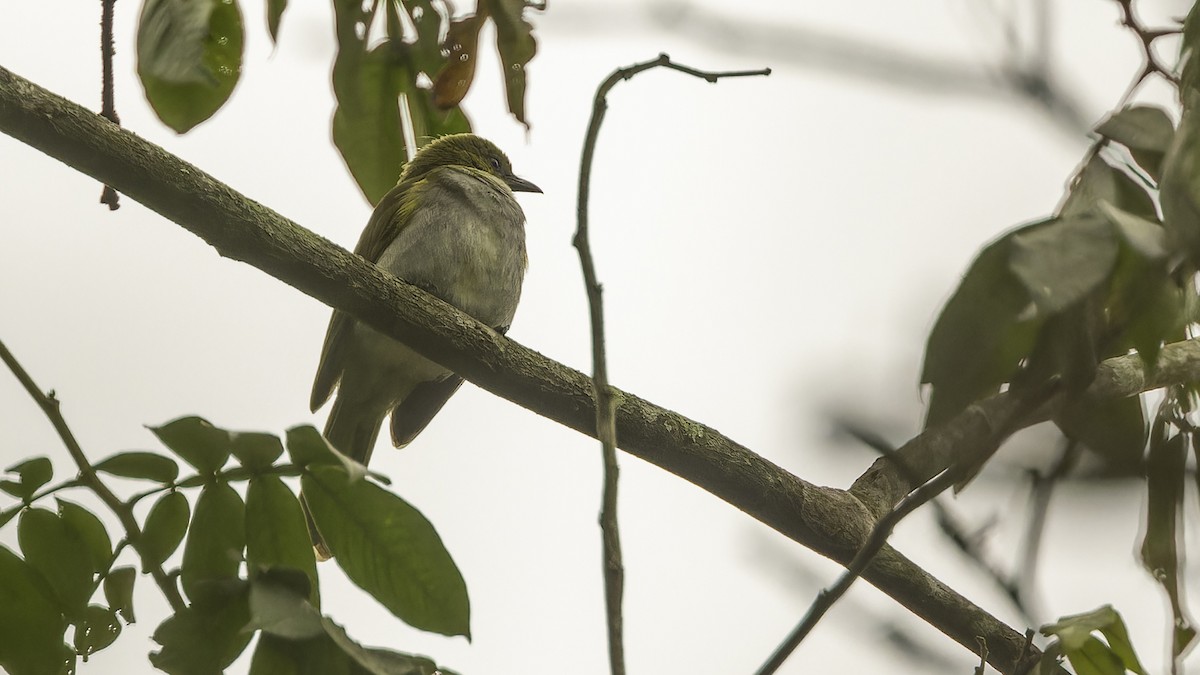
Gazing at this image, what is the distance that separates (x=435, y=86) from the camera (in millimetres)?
3168

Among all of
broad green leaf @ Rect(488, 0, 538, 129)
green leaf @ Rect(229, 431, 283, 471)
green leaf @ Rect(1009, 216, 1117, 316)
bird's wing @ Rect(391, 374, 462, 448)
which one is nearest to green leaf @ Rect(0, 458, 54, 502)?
green leaf @ Rect(229, 431, 283, 471)

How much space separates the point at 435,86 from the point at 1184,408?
2028 mm

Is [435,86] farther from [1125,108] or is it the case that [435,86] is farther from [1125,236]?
[1125,236]

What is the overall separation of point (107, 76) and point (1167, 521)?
8.31 feet

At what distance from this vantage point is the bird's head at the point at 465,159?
Answer: 6.14 meters

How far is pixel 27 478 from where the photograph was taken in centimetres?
199

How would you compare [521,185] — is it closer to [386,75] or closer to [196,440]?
[386,75]

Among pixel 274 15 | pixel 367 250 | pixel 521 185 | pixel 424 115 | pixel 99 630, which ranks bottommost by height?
pixel 99 630

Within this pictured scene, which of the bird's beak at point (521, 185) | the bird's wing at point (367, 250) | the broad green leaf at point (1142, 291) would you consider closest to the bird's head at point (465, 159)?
the bird's beak at point (521, 185)

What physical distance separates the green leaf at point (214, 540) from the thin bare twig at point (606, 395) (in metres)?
0.59

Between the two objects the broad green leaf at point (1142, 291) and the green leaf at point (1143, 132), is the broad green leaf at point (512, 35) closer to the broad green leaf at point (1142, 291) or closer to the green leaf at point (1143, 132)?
the green leaf at point (1143, 132)

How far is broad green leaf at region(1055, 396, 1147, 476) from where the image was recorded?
44.4 inches

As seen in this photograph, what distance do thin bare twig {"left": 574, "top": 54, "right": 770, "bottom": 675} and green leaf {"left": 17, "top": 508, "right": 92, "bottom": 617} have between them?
0.90 meters

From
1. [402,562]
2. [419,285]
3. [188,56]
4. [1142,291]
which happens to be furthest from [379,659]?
[419,285]
